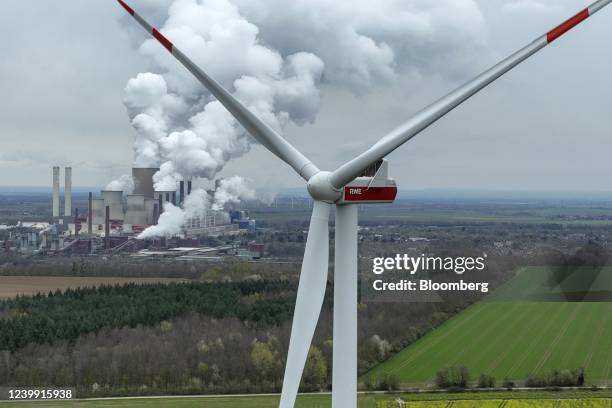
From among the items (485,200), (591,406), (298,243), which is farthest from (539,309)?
(485,200)

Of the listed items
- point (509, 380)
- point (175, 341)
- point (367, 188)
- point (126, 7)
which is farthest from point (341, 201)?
point (175, 341)

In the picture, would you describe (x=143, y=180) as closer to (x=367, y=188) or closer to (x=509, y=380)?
(x=509, y=380)

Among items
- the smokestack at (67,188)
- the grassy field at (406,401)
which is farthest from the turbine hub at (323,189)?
the smokestack at (67,188)

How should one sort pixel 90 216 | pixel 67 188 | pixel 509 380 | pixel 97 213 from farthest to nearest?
pixel 90 216, pixel 67 188, pixel 97 213, pixel 509 380

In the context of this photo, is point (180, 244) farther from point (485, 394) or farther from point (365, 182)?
point (365, 182)

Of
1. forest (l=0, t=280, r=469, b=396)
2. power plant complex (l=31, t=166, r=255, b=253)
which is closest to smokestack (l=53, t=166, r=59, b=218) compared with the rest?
power plant complex (l=31, t=166, r=255, b=253)

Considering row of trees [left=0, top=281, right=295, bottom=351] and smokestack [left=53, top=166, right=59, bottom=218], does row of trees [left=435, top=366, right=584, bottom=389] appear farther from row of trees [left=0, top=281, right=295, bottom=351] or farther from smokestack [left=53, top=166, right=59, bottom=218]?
smokestack [left=53, top=166, right=59, bottom=218]
